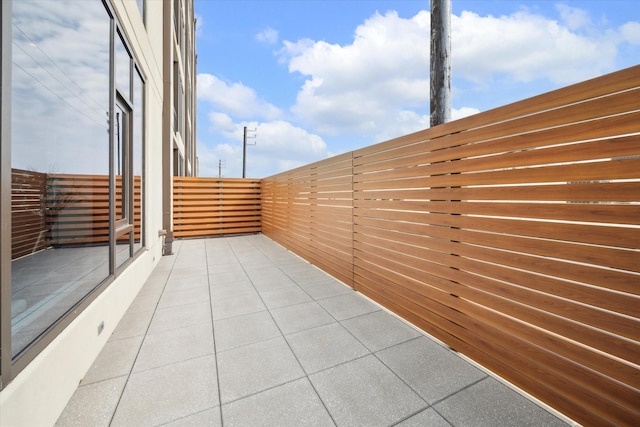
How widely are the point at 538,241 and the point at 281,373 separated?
70.8 inches

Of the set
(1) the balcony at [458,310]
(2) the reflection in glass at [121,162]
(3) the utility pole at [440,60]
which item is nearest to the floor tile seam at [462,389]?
(1) the balcony at [458,310]

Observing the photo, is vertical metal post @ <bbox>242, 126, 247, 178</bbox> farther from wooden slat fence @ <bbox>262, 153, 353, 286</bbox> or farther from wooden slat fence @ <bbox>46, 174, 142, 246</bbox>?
wooden slat fence @ <bbox>46, 174, 142, 246</bbox>

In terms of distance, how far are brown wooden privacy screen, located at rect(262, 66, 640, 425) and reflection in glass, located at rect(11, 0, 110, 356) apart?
2.56 m

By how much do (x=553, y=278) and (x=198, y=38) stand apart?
24.0 m

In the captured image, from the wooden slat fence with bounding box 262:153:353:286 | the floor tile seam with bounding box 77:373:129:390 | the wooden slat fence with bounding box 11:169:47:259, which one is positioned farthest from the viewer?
the wooden slat fence with bounding box 262:153:353:286

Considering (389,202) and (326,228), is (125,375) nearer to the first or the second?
(389,202)

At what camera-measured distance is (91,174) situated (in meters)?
2.88

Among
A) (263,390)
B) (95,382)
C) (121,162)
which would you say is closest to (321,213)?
(121,162)

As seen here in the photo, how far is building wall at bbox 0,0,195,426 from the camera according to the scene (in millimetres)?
1131

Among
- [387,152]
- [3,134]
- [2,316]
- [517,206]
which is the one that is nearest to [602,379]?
[517,206]

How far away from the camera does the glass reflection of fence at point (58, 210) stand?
1501 millimetres

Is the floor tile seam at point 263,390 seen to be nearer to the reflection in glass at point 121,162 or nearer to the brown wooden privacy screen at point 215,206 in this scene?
the reflection in glass at point 121,162

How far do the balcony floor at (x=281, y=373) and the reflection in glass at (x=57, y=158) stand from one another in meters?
→ 0.59

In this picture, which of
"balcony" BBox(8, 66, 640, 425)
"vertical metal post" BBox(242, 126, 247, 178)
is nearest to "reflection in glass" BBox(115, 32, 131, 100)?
"balcony" BBox(8, 66, 640, 425)
